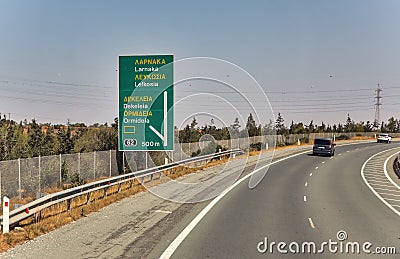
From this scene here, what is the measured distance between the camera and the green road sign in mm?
19891

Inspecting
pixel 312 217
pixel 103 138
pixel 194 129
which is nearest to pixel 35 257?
pixel 312 217

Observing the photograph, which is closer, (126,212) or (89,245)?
(89,245)

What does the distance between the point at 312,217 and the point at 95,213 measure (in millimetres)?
6813

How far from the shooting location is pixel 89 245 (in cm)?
994

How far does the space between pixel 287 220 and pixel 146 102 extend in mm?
9121

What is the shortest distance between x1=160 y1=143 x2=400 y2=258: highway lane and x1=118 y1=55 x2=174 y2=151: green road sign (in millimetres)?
4175

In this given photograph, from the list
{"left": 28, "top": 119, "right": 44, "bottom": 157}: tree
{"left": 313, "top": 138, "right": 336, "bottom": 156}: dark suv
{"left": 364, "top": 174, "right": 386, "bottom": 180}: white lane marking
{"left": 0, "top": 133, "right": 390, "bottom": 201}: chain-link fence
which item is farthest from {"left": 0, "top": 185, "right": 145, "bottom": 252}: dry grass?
{"left": 313, "top": 138, "right": 336, "bottom": 156}: dark suv

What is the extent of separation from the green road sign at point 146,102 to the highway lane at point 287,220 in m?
4.18

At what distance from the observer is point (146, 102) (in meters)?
20.4

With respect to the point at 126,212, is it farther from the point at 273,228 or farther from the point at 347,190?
the point at 347,190

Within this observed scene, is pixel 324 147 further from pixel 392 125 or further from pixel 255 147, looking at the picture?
pixel 392 125

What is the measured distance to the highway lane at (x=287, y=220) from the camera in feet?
33.7

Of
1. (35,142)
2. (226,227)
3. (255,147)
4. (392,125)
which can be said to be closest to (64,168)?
(35,142)

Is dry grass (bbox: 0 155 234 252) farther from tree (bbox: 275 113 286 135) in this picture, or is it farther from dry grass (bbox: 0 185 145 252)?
tree (bbox: 275 113 286 135)
